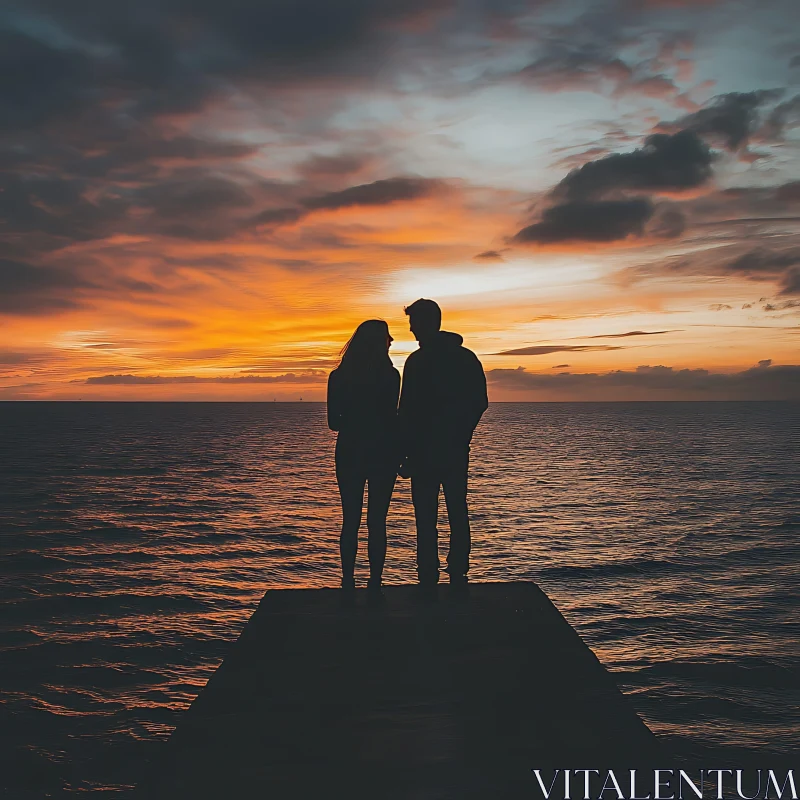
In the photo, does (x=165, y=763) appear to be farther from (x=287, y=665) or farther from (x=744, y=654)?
(x=744, y=654)

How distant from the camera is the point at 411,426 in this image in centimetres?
679

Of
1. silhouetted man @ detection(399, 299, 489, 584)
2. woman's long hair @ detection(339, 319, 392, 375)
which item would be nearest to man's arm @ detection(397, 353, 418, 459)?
silhouetted man @ detection(399, 299, 489, 584)

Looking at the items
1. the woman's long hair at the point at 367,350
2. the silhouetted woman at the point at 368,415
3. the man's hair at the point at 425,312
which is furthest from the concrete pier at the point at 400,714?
the man's hair at the point at 425,312

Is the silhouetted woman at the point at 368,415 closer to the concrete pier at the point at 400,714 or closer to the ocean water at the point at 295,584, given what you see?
the concrete pier at the point at 400,714

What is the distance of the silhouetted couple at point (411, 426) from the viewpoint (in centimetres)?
652

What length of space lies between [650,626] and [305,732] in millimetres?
20353

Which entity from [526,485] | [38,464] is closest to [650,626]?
[526,485]

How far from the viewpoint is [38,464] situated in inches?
2945

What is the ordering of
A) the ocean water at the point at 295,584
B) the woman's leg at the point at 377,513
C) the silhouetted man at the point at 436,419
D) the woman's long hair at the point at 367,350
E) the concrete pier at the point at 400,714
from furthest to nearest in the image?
1. the ocean water at the point at 295,584
2. the silhouetted man at the point at 436,419
3. the woman's leg at the point at 377,513
4. the woman's long hair at the point at 367,350
5. the concrete pier at the point at 400,714

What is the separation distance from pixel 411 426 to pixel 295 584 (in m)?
20.3

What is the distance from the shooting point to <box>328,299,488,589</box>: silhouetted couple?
21.4 feet

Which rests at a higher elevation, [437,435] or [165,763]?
[437,435]

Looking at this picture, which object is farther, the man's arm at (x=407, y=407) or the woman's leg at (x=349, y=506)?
the man's arm at (x=407, y=407)

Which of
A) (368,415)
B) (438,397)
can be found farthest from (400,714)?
(438,397)
